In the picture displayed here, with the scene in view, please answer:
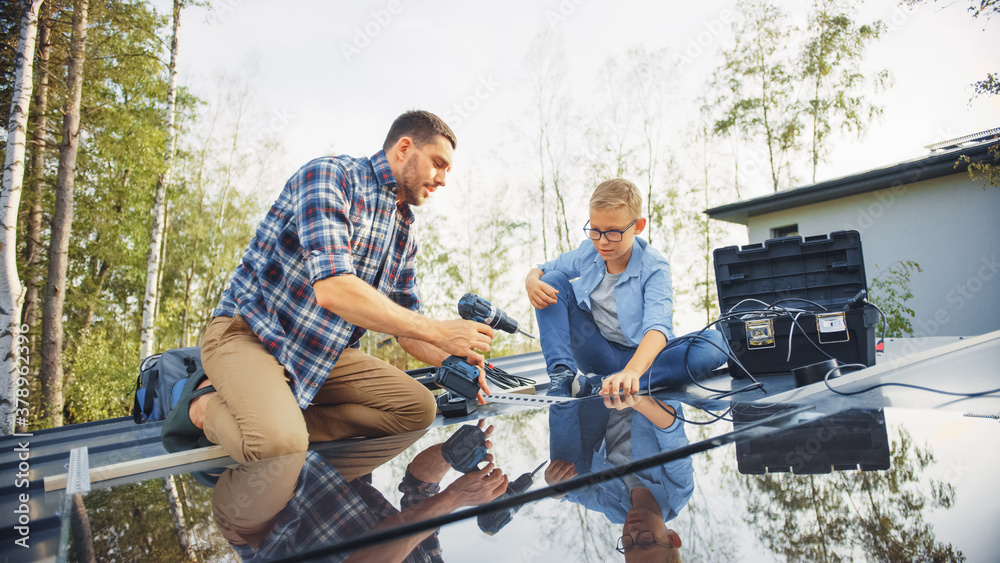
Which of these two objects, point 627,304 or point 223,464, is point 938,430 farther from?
point 223,464

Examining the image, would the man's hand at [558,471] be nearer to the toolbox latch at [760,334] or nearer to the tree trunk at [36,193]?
the toolbox latch at [760,334]

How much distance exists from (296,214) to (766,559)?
1.53 metres

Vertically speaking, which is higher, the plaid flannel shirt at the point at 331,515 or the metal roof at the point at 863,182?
the metal roof at the point at 863,182

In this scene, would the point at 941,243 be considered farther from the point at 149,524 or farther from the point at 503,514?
the point at 149,524

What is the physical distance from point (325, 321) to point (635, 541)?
1380 mm

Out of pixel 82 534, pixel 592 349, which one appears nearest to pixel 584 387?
pixel 592 349

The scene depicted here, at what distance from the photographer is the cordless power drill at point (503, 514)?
0.78 metres

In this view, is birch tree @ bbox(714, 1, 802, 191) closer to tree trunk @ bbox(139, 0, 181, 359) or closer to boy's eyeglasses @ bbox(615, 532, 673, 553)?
tree trunk @ bbox(139, 0, 181, 359)

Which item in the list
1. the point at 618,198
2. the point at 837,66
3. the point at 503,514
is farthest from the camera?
the point at 837,66

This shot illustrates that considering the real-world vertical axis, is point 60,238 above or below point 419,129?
above

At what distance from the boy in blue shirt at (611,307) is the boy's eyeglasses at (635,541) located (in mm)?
1364

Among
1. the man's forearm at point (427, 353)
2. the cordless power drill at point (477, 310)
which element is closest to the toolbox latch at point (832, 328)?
the cordless power drill at point (477, 310)

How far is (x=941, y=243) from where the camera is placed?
767cm

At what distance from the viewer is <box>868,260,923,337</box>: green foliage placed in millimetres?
7484
